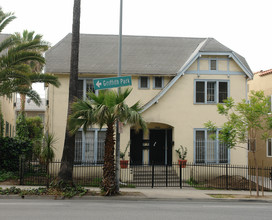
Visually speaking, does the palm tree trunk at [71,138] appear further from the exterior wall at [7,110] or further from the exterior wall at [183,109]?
the exterior wall at [7,110]

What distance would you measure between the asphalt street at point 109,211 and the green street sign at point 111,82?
162 inches

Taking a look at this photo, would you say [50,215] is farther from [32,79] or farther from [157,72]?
[157,72]

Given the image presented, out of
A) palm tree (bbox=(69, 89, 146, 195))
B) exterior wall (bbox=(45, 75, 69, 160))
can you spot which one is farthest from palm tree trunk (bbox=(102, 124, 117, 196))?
exterior wall (bbox=(45, 75, 69, 160))

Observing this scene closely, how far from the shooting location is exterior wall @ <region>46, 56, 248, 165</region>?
20.7 m

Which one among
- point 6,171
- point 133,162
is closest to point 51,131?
point 6,171

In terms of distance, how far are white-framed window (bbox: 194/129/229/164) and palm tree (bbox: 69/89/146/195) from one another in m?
7.55

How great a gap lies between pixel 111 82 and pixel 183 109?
7.80m

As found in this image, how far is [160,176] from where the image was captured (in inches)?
776

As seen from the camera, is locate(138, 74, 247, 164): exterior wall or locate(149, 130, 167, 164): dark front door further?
locate(149, 130, 167, 164): dark front door

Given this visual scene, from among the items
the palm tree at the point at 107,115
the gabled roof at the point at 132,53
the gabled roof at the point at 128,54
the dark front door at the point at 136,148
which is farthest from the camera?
the dark front door at the point at 136,148

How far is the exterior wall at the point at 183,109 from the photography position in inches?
816

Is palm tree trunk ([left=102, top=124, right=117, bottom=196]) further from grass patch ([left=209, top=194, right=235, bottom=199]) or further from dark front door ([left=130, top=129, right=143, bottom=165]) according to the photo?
dark front door ([left=130, top=129, right=143, bottom=165])

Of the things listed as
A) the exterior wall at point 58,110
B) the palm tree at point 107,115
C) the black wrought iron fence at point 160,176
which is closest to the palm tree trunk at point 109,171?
the palm tree at point 107,115

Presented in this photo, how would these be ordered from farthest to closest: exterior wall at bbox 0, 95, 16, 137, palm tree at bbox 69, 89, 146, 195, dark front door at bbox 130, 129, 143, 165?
1. exterior wall at bbox 0, 95, 16, 137
2. dark front door at bbox 130, 129, 143, 165
3. palm tree at bbox 69, 89, 146, 195
